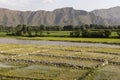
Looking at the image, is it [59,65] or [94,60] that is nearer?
[59,65]

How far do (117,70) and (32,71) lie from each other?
1185 cm

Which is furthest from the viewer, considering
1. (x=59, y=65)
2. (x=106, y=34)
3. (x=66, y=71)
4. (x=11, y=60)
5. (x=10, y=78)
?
(x=106, y=34)

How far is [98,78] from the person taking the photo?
28516 mm

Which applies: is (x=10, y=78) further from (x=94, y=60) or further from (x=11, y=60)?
(x=94, y=60)

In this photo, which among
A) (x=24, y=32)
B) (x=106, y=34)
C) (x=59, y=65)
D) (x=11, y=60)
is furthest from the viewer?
(x=24, y=32)

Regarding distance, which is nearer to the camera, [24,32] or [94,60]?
[94,60]

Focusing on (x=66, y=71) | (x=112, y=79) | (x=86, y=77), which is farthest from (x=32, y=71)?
(x=112, y=79)

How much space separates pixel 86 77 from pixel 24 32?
12654 centimetres

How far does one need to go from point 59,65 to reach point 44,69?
12.9 feet

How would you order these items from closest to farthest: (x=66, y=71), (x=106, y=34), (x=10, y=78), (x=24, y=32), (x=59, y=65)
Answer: (x=10, y=78) → (x=66, y=71) → (x=59, y=65) → (x=106, y=34) → (x=24, y=32)

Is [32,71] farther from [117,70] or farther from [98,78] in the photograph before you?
[117,70]

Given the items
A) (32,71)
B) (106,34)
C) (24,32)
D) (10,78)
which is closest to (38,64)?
(32,71)

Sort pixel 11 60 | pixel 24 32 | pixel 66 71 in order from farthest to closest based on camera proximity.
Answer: pixel 24 32
pixel 11 60
pixel 66 71

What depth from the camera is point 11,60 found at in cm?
4216
